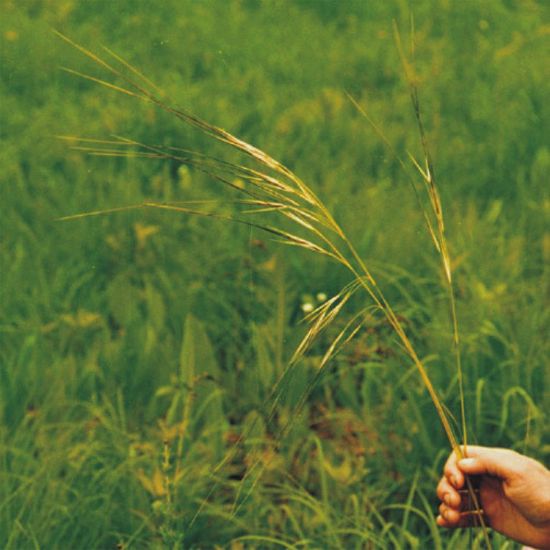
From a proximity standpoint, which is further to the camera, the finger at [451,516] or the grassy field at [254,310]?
Answer: the grassy field at [254,310]

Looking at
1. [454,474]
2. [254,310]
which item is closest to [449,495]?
[454,474]

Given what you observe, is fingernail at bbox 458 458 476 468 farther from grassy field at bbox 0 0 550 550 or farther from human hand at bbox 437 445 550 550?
grassy field at bbox 0 0 550 550

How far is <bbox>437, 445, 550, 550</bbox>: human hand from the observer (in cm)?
119

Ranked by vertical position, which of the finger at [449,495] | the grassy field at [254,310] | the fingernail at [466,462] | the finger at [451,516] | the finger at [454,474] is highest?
the fingernail at [466,462]

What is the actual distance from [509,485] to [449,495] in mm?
94

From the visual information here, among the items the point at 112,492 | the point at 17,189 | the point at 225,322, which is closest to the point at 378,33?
the point at 17,189

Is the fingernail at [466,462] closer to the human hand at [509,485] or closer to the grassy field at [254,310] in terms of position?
the human hand at [509,485]

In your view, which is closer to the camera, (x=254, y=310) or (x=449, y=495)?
(x=449, y=495)

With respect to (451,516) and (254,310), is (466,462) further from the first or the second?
(254,310)

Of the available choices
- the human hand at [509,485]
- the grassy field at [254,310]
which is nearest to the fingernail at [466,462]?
the human hand at [509,485]

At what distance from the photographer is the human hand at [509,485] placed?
1192mm

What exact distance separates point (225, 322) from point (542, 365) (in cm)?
81

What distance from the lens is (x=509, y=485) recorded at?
4.05ft

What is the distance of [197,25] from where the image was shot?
4.65 m
